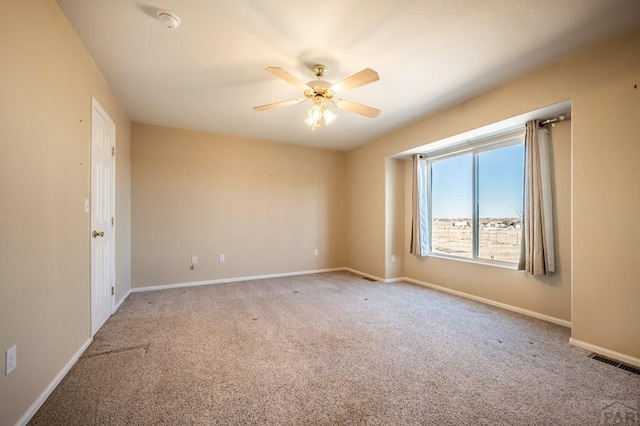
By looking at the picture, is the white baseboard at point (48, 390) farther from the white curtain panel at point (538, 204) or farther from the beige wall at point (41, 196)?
the white curtain panel at point (538, 204)

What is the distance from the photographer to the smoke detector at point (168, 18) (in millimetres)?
1941

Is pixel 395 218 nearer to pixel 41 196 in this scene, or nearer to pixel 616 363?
pixel 616 363

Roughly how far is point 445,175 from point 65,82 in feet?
14.8

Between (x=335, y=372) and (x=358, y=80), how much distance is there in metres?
2.26

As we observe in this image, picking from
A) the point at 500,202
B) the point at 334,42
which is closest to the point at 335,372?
the point at 334,42

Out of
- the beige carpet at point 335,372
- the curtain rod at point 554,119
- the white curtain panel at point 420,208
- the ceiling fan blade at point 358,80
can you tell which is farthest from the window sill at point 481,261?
the ceiling fan blade at point 358,80

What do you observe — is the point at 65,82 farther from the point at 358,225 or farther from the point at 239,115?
the point at 358,225

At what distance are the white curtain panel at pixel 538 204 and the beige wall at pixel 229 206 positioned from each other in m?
3.36

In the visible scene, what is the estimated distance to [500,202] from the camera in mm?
3588

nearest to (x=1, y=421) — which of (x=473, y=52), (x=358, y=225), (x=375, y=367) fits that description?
(x=375, y=367)

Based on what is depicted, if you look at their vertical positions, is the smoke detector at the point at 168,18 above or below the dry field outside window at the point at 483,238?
above

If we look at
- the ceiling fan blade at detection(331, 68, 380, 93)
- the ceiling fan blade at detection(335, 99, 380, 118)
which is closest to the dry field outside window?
the ceiling fan blade at detection(335, 99, 380, 118)

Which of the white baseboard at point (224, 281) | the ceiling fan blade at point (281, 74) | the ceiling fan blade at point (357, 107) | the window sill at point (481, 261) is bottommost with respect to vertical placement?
the white baseboard at point (224, 281)

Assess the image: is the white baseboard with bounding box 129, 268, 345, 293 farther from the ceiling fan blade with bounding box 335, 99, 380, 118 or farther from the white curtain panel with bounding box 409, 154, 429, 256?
the ceiling fan blade with bounding box 335, 99, 380, 118
